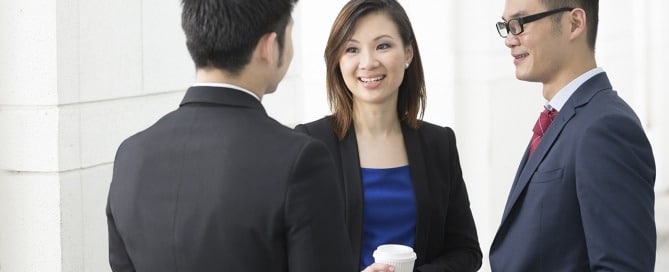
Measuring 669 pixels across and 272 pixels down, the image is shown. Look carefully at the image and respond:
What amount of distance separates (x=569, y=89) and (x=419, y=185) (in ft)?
2.16

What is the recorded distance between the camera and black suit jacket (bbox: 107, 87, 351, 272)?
6.70 feet

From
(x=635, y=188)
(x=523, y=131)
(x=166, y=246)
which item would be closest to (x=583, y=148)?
(x=635, y=188)

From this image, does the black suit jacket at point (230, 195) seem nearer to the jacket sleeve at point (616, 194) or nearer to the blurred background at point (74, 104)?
the jacket sleeve at point (616, 194)

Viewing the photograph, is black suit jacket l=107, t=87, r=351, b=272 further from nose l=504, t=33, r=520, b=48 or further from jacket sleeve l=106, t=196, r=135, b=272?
nose l=504, t=33, r=520, b=48

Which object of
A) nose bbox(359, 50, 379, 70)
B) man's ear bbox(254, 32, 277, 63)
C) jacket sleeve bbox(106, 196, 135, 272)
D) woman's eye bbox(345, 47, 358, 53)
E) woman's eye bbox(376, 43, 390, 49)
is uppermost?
man's ear bbox(254, 32, 277, 63)

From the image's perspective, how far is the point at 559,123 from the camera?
9.03 ft

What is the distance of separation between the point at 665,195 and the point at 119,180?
10336 millimetres

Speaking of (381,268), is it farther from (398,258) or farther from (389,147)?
(389,147)

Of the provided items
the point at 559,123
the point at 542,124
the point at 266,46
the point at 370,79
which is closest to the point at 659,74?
the point at 370,79

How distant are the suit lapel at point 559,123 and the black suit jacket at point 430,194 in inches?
19.5

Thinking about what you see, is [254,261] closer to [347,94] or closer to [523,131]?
[347,94]

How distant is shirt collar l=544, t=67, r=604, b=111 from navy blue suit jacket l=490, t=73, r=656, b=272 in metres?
0.02

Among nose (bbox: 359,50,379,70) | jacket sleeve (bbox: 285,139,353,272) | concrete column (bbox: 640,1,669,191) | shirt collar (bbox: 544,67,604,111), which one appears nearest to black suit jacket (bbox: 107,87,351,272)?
jacket sleeve (bbox: 285,139,353,272)

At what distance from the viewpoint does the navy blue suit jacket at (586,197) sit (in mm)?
2500
